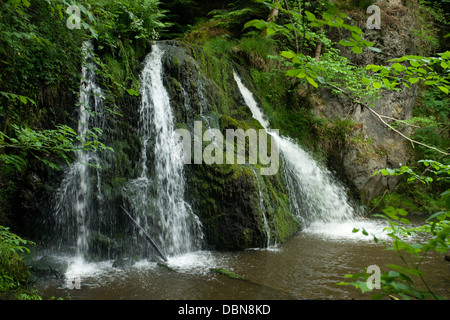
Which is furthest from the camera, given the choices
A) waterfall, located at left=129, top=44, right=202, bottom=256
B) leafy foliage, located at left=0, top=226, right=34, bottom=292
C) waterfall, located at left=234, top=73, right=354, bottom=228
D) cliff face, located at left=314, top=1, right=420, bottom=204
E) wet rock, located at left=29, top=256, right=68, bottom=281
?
cliff face, located at left=314, top=1, right=420, bottom=204

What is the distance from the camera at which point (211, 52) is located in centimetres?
957

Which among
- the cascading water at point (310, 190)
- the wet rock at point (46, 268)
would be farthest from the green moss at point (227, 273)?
the cascading water at point (310, 190)

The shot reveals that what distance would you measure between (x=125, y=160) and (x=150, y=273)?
8.55 ft

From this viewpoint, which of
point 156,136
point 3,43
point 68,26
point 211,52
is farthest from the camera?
point 211,52

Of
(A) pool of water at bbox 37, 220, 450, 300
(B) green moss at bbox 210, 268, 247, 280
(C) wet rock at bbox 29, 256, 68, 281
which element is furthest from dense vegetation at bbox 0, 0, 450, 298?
(B) green moss at bbox 210, 268, 247, 280

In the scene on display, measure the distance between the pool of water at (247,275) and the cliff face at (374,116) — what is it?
4578 mm

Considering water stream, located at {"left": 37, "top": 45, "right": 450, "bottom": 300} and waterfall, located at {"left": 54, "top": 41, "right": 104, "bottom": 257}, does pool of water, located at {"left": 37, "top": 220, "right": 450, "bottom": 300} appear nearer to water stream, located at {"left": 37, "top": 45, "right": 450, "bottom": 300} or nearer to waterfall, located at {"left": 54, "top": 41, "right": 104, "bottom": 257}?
water stream, located at {"left": 37, "top": 45, "right": 450, "bottom": 300}

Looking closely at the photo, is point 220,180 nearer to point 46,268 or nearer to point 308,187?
point 46,268

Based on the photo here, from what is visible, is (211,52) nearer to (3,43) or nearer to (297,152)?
(297,152)

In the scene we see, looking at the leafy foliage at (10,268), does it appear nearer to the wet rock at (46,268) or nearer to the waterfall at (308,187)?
the wet rock at (46,268)

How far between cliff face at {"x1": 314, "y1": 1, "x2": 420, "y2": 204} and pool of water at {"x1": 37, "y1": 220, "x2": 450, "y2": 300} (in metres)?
4.58

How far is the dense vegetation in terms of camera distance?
2412 mm

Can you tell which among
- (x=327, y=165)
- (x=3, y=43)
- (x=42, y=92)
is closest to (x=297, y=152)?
(x=327, y=165)

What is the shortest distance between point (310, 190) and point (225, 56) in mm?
5498
